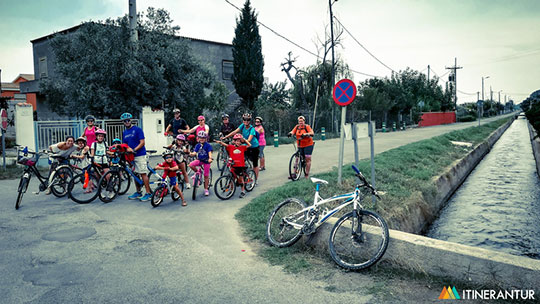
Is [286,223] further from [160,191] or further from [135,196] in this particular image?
[135,196]

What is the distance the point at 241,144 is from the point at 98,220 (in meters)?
3.21

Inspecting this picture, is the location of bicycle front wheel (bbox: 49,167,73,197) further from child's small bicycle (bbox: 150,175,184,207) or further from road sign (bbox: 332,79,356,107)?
road sign (bbox: 332,79,356,107)

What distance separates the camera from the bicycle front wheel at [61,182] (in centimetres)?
870

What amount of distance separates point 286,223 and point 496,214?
809cm

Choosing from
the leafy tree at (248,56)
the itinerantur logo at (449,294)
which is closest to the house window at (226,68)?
the leafy tree at (248,56)

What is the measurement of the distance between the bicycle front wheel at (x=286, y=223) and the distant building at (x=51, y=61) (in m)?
23.6

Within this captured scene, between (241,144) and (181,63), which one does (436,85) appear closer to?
(181,63)

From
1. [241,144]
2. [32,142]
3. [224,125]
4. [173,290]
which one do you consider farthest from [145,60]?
[173,290]

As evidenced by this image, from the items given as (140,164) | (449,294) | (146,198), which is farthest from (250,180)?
(449,294)

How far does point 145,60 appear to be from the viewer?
17.1 meters

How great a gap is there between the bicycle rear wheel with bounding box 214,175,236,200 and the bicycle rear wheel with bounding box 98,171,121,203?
2212 mm

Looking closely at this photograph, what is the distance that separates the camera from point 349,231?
16.3ft

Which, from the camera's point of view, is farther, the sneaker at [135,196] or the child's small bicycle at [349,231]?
the sneaker at [135,196]

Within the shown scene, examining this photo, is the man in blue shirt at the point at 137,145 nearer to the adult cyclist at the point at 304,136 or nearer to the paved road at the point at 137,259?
the paved road at the point at 137,259
